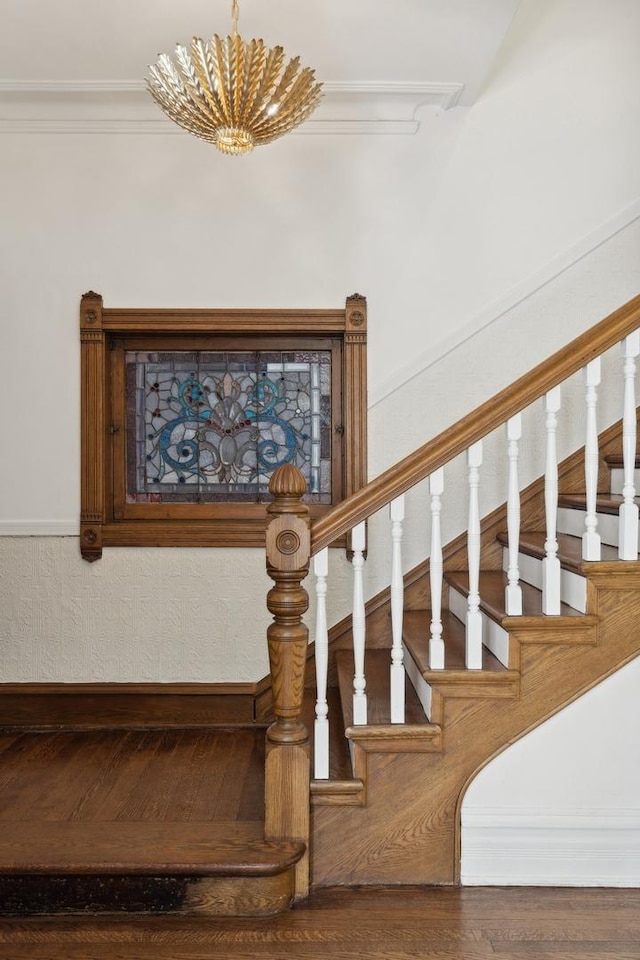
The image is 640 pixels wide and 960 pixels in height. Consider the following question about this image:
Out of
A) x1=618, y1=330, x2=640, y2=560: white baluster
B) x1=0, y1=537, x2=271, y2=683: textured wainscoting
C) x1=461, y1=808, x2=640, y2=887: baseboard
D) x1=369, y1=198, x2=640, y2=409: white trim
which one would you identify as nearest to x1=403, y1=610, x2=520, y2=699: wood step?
x1=461, y1=808, x2=640, y2=887: baseboard

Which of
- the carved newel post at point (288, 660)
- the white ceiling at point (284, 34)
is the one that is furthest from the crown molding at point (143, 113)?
the carved newel post at point (288, 660)

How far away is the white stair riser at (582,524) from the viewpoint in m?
2.88

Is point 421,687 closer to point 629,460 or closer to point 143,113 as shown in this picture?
point 629,460

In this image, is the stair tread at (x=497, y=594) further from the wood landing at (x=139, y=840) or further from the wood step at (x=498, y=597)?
the wood landing at (x=139, y=840)

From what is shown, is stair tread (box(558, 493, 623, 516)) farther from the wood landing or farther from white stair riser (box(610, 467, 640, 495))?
the wood landing


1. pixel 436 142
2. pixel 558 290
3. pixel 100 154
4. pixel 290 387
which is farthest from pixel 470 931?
pixel 100 154

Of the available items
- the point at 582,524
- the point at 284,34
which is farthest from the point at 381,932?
the point at 284,34

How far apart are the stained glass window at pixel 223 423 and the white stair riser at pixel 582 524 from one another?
1093mm

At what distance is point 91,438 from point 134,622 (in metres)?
0.89

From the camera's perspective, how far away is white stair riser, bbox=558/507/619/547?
2.88 meters

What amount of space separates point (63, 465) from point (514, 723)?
7.68ft

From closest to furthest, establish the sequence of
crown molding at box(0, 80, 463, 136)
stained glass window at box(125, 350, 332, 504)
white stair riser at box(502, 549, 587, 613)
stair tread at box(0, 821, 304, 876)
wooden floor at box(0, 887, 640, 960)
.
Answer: wooden floor at box(0, 887, 640, 960), stair tread at box(0, 821, 304, 876), white stair riser at box(502, 549, 587, 613), crown molding at box(0, 80, 463, 136), stained glass window at box(125, 350, 332, 504)

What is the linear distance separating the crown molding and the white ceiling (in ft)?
0.37

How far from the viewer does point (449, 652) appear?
110 inches
